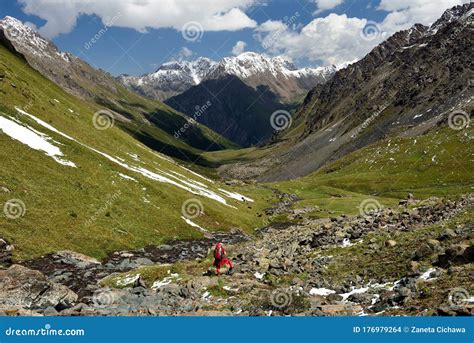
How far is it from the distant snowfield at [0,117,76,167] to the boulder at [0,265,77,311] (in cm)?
2862

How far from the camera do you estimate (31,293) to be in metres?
24.9

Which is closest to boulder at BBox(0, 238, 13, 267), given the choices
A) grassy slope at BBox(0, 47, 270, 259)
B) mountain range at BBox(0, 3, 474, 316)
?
mountain range at BBox(0, 3, 474, 316)

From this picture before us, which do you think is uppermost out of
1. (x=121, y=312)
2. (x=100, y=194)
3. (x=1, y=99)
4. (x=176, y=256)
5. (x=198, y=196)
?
(x=1, y=99)

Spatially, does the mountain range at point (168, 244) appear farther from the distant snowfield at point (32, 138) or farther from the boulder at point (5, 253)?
the distant snowfield at point (32, 138)

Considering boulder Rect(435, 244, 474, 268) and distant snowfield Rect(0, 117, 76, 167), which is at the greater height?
distant snowfield Rect(0, 117, 76, 167)

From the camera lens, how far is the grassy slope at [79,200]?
1538 inches

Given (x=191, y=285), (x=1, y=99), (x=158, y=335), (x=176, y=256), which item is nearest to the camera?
(x=158, y=335)

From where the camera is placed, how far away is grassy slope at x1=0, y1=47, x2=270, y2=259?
3906cm

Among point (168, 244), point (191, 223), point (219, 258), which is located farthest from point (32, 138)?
point (219, 258)

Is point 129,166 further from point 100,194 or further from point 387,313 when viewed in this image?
point 387,313

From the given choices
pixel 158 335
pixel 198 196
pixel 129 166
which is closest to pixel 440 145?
pixel 198 196

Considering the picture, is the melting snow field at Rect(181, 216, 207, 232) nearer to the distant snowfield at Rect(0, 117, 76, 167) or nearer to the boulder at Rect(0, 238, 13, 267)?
the distant snowfield at Rect(0, 117, 76, 167)

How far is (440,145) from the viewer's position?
153250 millimetres

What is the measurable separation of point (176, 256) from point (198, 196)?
2860cm
